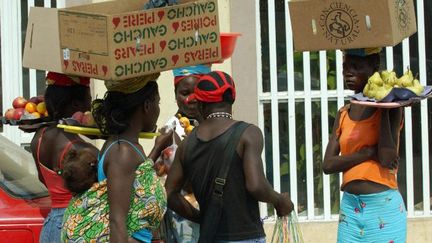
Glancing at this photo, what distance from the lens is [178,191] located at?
4.79 meters

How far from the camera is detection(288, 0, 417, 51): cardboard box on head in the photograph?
491 centimetres

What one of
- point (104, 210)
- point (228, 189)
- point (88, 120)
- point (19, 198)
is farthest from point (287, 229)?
point (19, 198)

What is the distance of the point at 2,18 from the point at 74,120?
4.32 meters

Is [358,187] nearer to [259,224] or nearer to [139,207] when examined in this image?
[259,224]

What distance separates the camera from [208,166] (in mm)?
4578

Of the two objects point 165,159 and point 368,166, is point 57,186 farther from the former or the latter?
point 368,166

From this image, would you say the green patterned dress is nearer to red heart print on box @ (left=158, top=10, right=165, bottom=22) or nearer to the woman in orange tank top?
red heart print on box @ (left=158, top=10, right=165, bottom=22)

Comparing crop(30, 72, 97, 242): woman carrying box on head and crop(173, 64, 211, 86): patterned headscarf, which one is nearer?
crop(30, 72, 97, 242): woman carrying box on head

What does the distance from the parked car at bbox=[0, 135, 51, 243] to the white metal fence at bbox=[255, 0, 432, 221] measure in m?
2.83

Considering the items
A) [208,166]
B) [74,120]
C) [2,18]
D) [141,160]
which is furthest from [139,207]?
[2,18]

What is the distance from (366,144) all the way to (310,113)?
10.6 feet

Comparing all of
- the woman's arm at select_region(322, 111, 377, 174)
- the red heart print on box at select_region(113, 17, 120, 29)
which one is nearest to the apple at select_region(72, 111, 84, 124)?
the red heart print on box at select_region(113, 17, 120, 29)

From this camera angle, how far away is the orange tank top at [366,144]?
5.06m

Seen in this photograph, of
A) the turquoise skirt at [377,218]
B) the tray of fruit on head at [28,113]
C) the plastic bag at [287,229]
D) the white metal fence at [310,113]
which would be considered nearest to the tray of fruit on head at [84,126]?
the tray of fruit on head at [28,113]
